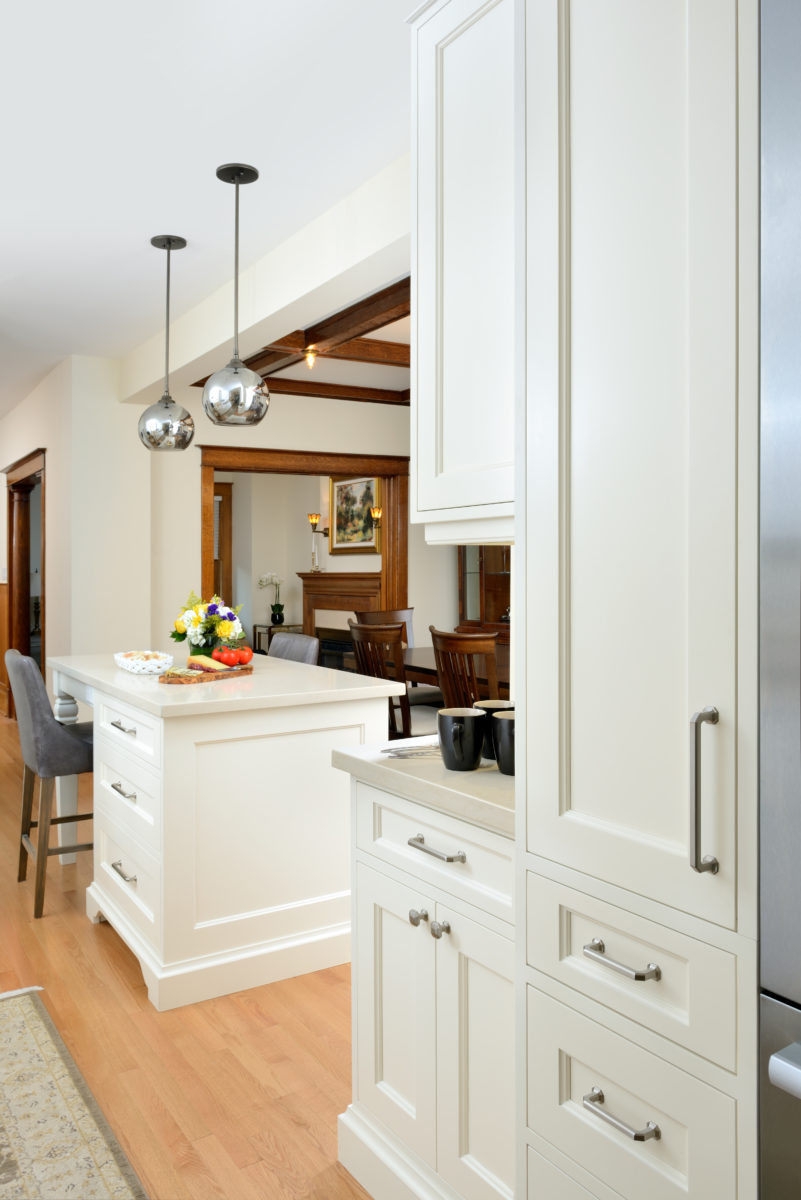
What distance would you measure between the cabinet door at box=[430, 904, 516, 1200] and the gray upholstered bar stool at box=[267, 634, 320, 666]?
Answer: 2531 millimetres

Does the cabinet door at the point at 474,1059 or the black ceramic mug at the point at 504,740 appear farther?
the black ceramic mug at the point at 504,740

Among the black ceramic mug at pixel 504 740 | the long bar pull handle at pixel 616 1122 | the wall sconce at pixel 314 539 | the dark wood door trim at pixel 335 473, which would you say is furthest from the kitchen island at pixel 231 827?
the wall sconce at pixel 314 539

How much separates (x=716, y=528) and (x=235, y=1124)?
6.24 ft

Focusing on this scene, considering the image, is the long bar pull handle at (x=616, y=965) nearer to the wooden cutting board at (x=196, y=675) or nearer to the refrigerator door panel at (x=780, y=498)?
the refrigerator door panel at (x=780, y=498)

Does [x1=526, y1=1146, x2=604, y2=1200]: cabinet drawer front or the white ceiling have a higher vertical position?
the white ceiling

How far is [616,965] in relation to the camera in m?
1.18

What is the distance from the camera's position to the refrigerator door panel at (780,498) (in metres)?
0.92

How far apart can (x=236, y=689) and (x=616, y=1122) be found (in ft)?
6.71

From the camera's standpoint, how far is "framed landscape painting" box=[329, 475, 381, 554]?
905 centimetres

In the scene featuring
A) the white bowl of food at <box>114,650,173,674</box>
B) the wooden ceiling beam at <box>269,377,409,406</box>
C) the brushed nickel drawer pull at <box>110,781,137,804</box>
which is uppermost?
the wooden ceiling beam at <box>269,377,409,406</box>

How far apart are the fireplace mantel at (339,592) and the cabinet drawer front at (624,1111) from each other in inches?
276

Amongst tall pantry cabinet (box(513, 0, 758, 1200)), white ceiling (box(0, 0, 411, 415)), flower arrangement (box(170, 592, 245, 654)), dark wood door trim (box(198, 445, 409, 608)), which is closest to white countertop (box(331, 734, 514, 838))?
tall pantry cabinet (box(513, 0, 758, 1200))

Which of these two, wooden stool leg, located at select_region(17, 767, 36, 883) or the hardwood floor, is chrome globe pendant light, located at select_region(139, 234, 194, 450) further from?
the hardwood floor

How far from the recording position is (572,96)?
125cm
